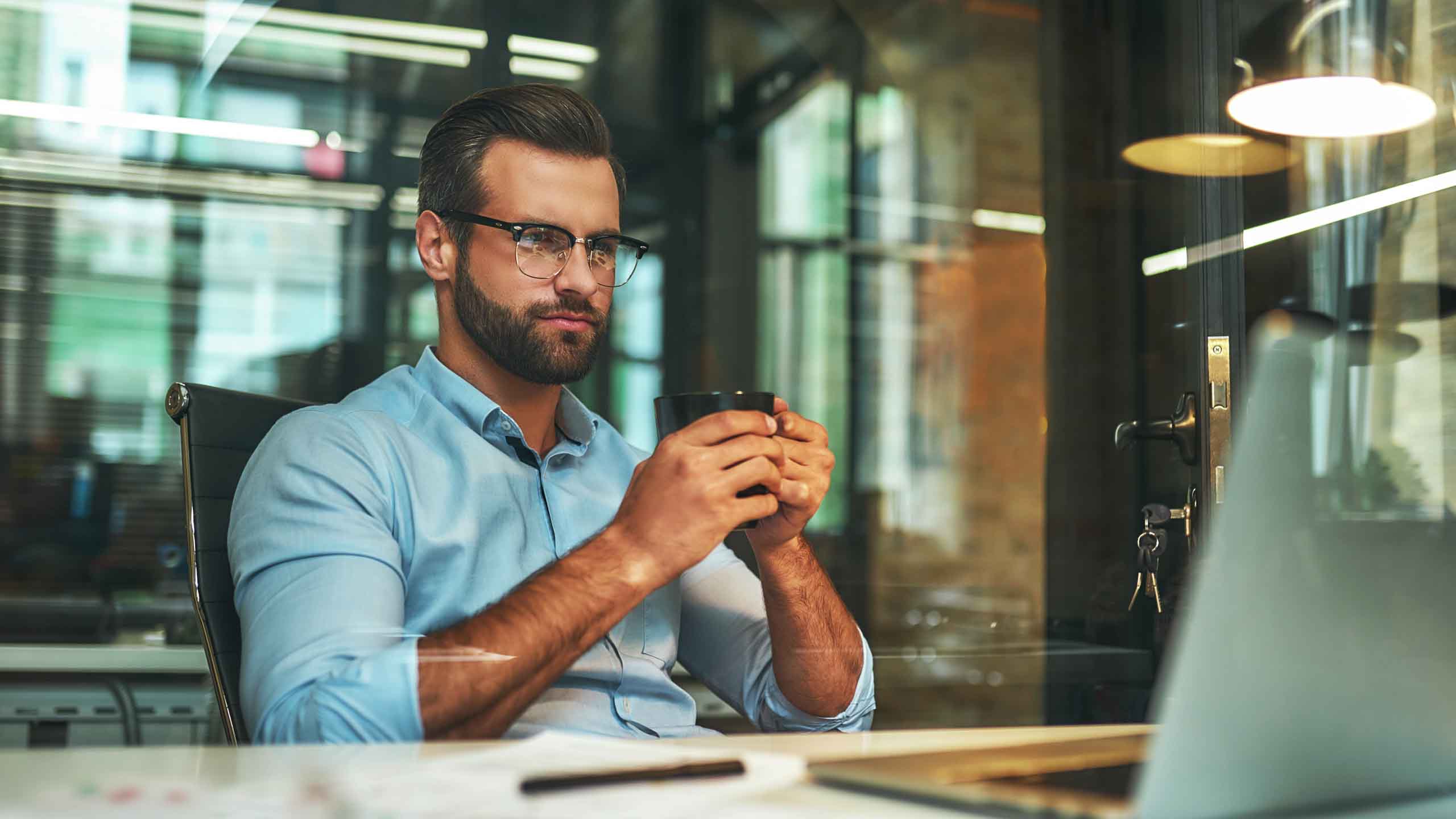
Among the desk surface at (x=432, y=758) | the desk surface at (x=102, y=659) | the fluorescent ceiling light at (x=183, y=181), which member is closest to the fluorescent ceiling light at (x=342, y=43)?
the fluorescent ceiling light at (x=183, y=181)

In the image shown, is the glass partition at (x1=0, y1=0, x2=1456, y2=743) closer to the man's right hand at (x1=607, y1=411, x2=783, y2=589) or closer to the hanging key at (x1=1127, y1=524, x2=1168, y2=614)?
the hanging key at (x1=1127, y1=524, x2=1168, y2=614)

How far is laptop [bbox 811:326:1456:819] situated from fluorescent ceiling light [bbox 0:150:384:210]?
325cm

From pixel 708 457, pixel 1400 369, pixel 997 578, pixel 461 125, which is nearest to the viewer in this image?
pixel 708 457

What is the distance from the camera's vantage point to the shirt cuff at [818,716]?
4.17ft

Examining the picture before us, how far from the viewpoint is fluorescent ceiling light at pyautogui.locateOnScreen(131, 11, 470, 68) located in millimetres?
3459

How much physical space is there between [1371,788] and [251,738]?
0.86 metres

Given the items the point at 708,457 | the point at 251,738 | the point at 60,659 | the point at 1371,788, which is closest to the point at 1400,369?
the point at 708,457

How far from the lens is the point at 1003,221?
15.6 feet

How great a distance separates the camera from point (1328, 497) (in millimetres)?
505

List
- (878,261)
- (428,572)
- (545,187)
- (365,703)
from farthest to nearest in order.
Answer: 1. (878,261)
2. (545,187)
3. (428,572)
4. (365,703)

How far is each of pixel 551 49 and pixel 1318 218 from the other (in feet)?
7.87

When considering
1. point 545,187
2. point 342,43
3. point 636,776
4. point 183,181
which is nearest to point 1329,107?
point 545,187

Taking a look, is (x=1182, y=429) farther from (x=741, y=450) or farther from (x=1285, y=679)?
(x=1285, y=679)

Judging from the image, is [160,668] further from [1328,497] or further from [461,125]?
[1328,497]
